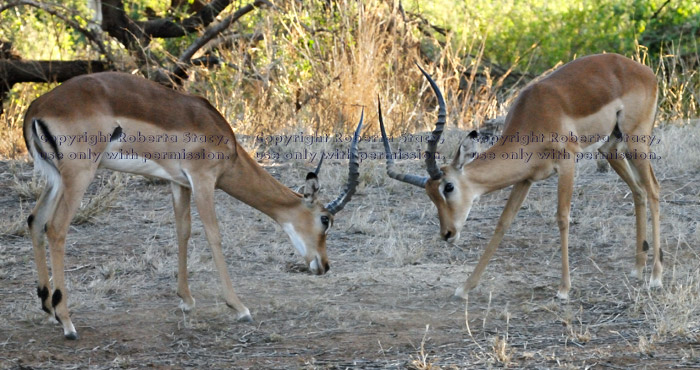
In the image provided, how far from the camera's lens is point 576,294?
5.64 m

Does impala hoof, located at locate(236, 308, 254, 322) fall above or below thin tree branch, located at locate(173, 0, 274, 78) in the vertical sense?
below

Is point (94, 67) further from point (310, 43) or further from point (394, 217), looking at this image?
point (394, 217)

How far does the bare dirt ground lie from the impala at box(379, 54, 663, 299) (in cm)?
40

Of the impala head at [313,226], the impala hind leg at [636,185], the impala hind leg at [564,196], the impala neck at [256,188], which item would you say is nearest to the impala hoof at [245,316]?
the impala head at [313,226]

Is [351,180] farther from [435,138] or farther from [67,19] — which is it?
[67,19]

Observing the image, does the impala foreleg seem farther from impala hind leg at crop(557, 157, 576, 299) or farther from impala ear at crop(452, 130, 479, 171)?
impala ear at crop(452, 130, 479, 171)

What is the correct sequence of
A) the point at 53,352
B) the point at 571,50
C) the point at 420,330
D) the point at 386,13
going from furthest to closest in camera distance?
the point at 571,50
the point at 386,13
the point at 420,330
the point at 53,352

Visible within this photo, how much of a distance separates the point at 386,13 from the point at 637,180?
16.2 feet

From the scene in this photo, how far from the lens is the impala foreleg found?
18.3 feet

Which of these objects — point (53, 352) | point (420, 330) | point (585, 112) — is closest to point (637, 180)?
point (585, 112)

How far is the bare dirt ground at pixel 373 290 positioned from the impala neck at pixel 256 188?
0.57 metres

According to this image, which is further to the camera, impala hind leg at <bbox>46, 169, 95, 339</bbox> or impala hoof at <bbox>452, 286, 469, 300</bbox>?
impala hoof at <bbox>452, 286, 469, 300</bbox>

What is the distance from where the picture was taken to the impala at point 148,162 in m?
4.86

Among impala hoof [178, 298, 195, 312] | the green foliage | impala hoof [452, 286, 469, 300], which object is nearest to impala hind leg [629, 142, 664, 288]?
impala hoof [452, 286, 469, 300]
